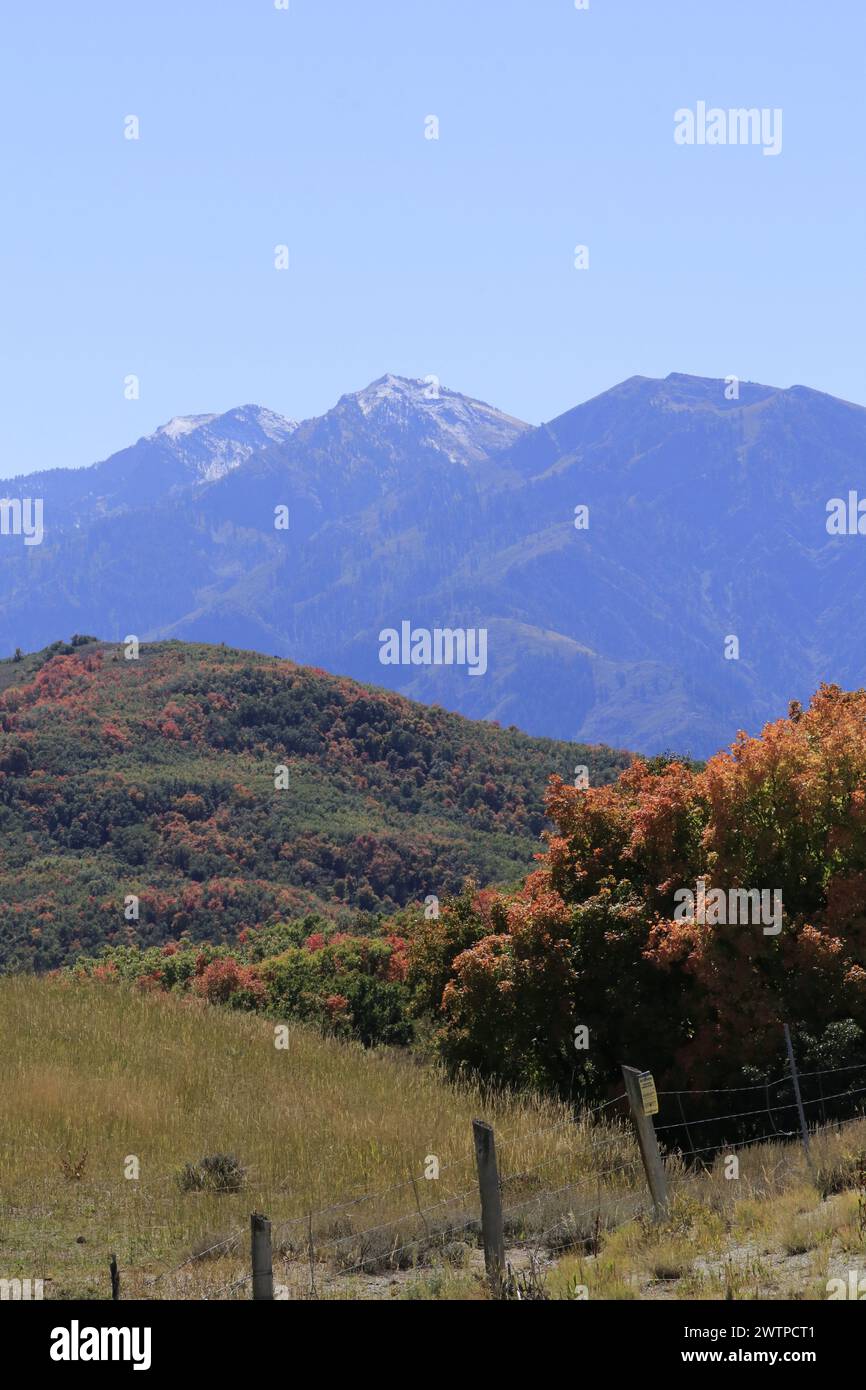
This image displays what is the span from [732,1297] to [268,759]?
299ft

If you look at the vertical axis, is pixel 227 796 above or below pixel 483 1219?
above

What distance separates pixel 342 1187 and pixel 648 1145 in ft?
11.4

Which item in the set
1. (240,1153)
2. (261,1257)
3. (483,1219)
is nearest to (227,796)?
(240,1153)

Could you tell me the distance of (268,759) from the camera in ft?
326

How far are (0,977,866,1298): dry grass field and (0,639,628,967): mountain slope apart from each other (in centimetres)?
3959

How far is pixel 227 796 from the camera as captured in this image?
3467 inches

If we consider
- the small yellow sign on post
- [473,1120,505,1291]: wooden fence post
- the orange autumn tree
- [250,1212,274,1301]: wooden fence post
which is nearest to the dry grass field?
[473,1120,505,1291]: wooden fence post

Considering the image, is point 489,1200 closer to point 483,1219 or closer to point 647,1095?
point 483,1219

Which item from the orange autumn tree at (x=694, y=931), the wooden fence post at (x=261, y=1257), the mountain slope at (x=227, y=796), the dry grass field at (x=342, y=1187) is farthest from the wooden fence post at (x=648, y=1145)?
the mountain slope at (x=227, y=796)

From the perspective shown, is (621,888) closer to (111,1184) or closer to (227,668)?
(111,1184)

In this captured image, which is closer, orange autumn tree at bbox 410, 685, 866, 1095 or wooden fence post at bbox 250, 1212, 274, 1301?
wooden fence post at bbox 250, 1212, 274, 1301

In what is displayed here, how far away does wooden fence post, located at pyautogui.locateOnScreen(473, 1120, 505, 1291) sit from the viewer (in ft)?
33.2

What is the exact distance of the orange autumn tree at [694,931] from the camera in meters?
17.8

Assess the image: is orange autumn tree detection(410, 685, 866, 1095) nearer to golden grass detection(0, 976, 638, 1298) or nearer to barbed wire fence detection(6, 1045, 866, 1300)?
golden grass detection(0, 976, 638, 1298)
